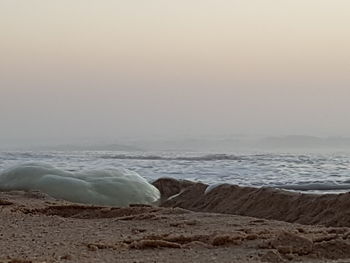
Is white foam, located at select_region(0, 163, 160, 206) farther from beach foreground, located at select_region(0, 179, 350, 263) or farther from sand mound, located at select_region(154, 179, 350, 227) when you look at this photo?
beach foreground, located at select_region(0, 179, 350, 263)

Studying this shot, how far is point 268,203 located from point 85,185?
3.14 metres

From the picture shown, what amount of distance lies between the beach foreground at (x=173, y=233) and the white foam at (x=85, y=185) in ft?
2.19

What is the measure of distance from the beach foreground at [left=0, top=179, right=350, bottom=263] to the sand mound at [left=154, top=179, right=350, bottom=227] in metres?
0.02

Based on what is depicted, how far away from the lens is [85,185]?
943 centimetres

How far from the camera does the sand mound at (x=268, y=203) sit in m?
6.66

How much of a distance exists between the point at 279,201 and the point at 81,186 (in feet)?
10.8

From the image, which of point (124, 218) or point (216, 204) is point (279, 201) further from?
point (124, 218)

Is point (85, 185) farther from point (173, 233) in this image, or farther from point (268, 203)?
point (173, 233)

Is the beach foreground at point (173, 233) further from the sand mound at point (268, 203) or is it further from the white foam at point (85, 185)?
the white foam at point (85, 185)

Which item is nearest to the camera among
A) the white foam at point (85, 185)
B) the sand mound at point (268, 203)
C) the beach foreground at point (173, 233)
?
the beach foreground at point (173, 233)

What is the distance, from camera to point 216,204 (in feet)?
26.8

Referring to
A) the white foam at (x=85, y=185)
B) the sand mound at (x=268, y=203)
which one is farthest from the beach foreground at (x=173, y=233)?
the white foam at (x=85, y=185)

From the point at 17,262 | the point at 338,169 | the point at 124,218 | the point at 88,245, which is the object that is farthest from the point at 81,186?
the point at 338,169

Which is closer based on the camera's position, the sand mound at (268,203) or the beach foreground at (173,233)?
the beach foreground at (173,233)
